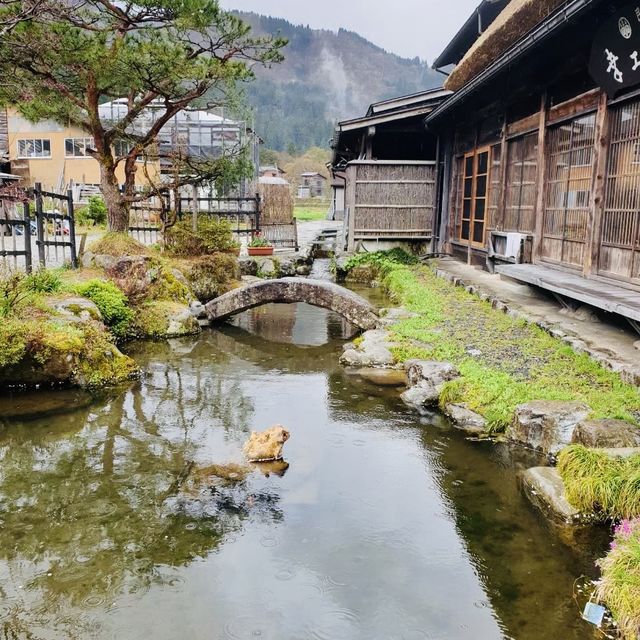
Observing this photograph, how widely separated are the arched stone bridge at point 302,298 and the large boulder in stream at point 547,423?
4.64 m

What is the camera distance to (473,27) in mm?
18344

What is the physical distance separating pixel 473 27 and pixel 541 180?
33.9ft

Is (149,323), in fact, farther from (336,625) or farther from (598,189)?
(336,625)

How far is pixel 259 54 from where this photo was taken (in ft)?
38.3

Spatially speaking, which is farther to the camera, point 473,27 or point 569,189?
point 473,27

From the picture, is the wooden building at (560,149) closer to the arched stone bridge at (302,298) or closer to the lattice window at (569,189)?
the lattice window at (569,189)

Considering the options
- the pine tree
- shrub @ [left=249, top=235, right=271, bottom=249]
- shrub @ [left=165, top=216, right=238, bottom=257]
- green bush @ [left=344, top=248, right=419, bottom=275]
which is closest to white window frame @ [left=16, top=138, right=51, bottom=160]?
shrub @ [left=249, top=235, right=271, bottom=249]

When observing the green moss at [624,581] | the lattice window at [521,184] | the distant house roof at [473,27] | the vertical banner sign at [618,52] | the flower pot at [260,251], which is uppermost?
the distant house roof at [473,27]

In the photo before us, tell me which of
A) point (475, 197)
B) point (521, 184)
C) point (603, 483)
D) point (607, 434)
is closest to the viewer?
point (603, 483)

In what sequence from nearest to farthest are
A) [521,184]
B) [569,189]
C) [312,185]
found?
[569,189], [521,184], [312,185]

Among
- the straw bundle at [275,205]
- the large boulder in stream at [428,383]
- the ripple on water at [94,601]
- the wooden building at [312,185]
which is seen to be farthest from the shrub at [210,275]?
the wooden building at [312,185]

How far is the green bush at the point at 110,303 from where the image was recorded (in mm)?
9883

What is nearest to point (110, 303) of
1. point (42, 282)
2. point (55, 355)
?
point (42, 282)

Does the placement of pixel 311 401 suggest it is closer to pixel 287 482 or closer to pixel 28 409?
pixel 287 482
